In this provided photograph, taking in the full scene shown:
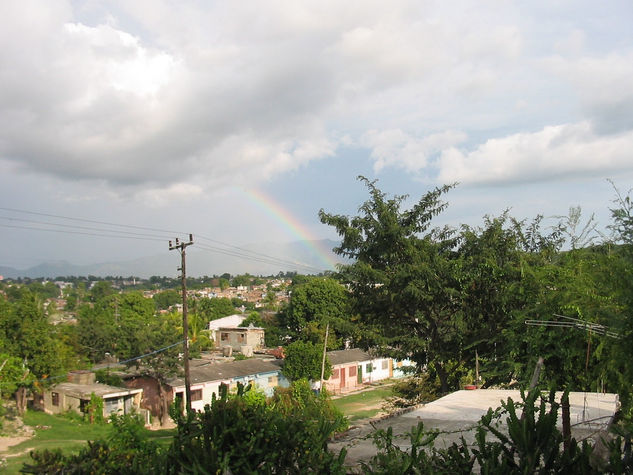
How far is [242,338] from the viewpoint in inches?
2552

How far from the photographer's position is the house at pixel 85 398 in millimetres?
31591

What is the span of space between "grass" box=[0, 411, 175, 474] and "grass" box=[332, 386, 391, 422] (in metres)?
11.9

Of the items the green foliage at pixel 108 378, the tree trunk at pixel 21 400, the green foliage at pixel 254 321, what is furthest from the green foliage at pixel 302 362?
the green foliage at pixel 254 321

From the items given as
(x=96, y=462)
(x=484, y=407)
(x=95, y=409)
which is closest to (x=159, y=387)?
(x=95, y=409)

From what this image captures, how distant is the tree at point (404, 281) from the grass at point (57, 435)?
943 cm

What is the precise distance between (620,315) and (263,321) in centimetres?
7396

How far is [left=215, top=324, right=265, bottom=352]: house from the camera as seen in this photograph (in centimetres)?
6425

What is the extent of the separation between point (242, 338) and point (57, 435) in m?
38.0

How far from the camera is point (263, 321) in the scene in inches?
3088

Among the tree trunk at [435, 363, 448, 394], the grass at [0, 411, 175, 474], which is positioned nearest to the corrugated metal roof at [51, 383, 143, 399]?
the grass at [0, 411, 175, 474]

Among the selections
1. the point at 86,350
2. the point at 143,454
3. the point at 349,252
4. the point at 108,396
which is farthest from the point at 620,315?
the point at 86,350

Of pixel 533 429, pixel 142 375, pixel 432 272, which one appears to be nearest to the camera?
pixel 533 429

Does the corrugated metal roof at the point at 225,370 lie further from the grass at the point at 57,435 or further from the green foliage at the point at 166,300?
the green foliage at the point at 166,300

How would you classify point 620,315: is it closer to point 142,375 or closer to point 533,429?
point 533,429
